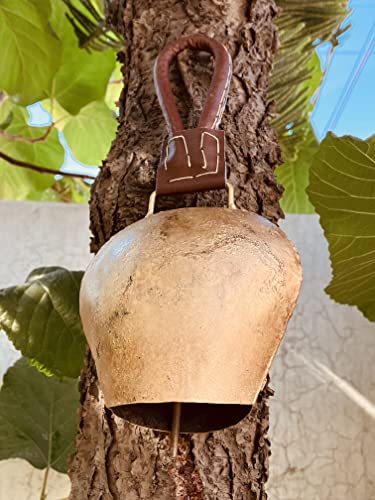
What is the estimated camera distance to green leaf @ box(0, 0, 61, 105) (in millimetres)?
913

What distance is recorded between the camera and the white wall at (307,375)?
3.40ft

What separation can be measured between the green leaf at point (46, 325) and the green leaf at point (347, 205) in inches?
13.7

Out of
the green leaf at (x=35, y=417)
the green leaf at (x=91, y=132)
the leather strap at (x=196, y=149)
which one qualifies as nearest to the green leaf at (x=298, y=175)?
the green leaf at (x=91, y=132)

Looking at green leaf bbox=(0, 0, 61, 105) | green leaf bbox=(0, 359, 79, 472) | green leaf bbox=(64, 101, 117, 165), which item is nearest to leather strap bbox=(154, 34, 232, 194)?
green leaf bbox=(0, 0, 61, 105)

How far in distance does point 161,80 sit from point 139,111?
0.06 metres

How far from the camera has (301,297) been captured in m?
1.17

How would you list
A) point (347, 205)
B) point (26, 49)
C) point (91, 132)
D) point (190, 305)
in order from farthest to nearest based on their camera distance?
1. point (91, 132)
2. point (26, 49)
3. point (347, 205)
4. point (190, 305)

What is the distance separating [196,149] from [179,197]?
46mm

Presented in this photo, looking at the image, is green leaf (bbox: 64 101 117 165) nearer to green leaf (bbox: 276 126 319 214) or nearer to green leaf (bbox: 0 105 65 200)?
green leaf (bbox: 0 105 65 200)

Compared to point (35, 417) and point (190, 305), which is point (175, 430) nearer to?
point (190, 305)

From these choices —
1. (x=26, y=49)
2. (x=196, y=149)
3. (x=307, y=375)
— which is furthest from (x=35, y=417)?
(x=196, y=149)

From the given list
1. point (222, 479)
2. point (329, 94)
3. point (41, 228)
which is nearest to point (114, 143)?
point (222, 479)

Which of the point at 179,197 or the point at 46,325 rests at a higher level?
the point at 179,197

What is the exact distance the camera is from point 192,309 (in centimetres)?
36
